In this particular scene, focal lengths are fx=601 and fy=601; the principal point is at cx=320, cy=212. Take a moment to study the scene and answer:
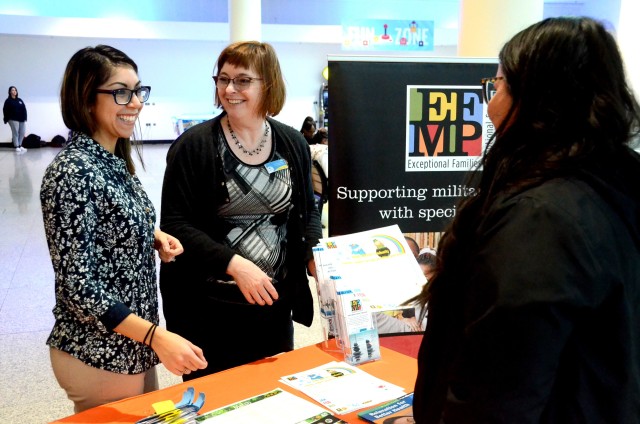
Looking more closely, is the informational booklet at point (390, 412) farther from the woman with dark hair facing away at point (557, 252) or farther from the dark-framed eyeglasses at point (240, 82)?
the dark-framed eyeglasses at point (240, 82)

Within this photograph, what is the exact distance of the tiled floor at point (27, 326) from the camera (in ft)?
10.3

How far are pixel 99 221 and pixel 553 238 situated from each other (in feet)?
3.76

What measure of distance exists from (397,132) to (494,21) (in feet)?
3.65

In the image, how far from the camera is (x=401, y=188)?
2523mm

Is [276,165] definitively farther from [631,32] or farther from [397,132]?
[631,32]

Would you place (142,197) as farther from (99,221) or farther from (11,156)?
(11,156)

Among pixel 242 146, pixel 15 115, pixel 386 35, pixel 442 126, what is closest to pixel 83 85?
pixel 242 146

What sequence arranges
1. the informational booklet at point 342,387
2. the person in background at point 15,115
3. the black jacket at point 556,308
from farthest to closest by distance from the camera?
the person in background at point 15,115, the informational booklet at point 342,387, the black jacket at point 556,308

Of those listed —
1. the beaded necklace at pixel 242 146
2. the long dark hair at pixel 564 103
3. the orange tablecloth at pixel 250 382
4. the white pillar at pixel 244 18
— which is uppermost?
the white pillar at pixel 244 18

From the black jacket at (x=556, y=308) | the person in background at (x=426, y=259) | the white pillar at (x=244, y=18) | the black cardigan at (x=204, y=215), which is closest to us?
Answer: the black jacket at (x=556, y=308)

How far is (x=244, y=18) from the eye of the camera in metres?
8.39

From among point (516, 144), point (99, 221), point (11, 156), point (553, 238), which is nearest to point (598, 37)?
point (516, 144)

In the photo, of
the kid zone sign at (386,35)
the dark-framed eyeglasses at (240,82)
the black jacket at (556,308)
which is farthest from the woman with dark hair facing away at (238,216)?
the kid zone sign at (386,35)

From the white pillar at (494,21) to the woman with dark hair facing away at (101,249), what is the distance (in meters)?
2.09
